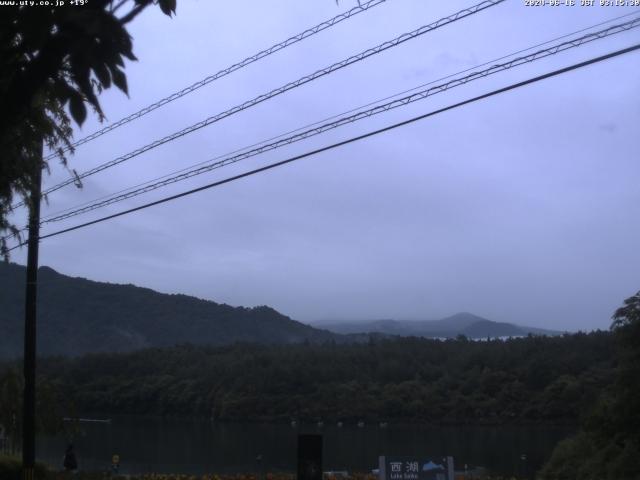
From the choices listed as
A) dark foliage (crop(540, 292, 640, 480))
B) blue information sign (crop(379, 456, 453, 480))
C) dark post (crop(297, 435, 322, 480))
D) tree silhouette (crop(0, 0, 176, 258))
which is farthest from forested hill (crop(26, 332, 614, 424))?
tree silhouette (crop(0, 0, 176, 258))

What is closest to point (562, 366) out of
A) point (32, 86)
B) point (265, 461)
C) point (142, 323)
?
point (265, 461)

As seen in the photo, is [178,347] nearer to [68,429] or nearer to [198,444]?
[198,444]

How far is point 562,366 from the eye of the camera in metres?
34.7

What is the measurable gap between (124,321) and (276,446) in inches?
2341

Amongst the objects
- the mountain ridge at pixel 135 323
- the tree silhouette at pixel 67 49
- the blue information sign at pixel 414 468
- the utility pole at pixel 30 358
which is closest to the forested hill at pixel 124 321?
the mountain ridge at pixel 135 323

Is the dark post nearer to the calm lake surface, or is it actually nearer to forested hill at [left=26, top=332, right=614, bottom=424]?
the calm lake surface

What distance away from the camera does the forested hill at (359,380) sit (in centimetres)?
3406

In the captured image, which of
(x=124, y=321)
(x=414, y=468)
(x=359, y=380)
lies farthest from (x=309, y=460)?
(x=124, y=321)

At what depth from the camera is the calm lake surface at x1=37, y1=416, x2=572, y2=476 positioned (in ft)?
80.9

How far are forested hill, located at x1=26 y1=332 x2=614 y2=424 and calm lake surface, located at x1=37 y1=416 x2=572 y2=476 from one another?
169 centimetres

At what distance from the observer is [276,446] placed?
3048 centimetres

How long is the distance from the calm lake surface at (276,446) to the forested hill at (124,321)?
1292 inches

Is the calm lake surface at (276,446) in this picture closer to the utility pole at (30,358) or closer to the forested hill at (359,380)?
the forested hill at (359,380)

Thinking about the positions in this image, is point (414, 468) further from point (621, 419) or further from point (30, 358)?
point (30, 358)
